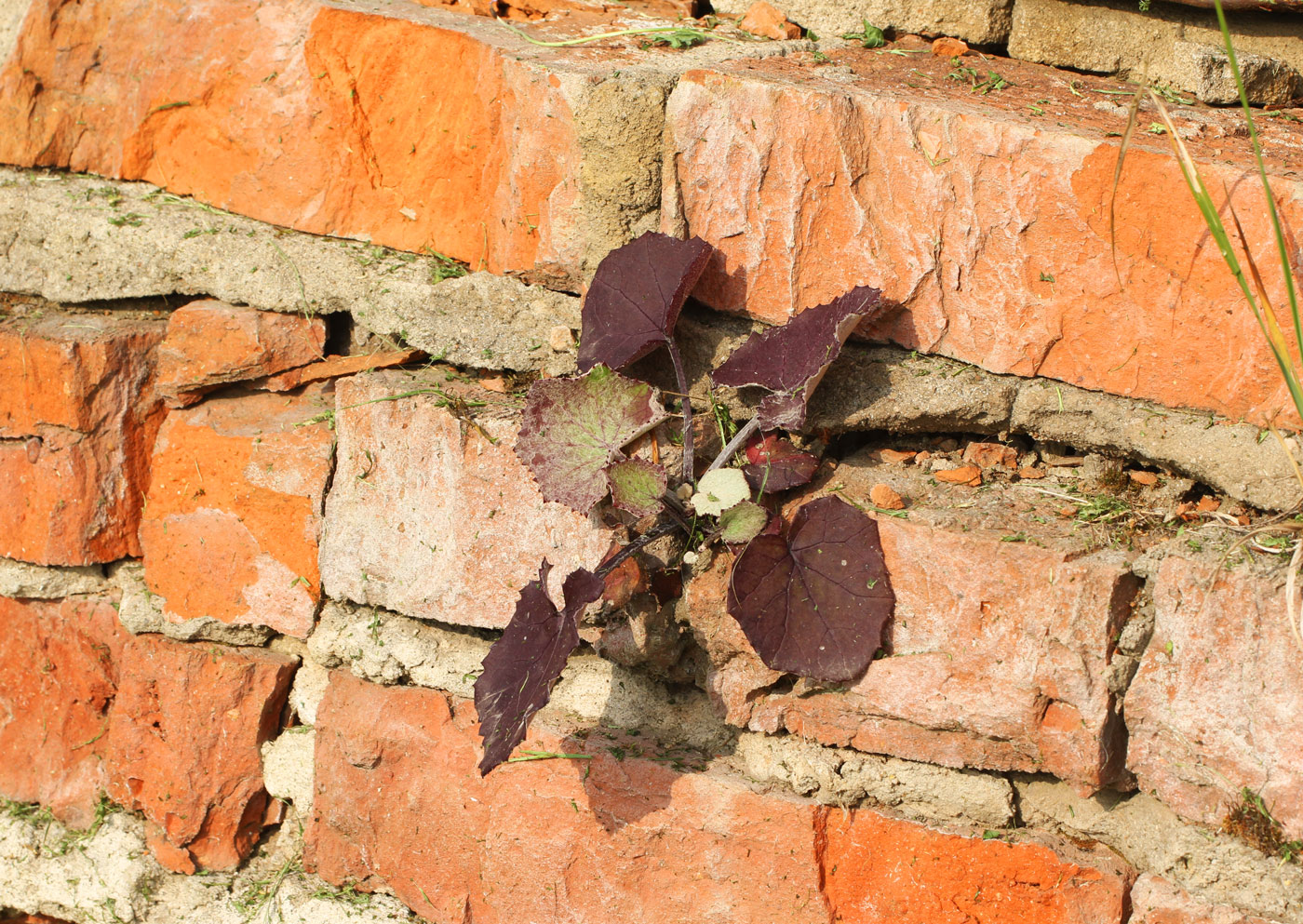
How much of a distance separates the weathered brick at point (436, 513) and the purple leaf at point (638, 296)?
18 cm

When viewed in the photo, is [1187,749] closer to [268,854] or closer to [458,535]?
[458,535]

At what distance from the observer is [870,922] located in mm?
1474

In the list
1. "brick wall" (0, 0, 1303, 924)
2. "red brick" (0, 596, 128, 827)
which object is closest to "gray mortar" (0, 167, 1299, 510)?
"brick wall" (0, 0, 1303, 924)

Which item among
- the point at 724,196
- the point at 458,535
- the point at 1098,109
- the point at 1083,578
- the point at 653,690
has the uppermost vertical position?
the point at 1098,109

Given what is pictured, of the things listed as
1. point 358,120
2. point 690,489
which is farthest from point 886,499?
point 358,120

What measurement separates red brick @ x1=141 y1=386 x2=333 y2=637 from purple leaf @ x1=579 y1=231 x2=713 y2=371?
50 centimetres

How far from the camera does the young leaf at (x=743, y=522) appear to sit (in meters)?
1.45

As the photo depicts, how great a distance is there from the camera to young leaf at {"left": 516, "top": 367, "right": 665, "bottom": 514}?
150 centimetres

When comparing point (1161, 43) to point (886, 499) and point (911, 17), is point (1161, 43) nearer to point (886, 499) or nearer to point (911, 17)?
point (911, 17)

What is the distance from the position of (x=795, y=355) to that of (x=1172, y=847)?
0.74m

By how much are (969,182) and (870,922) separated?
0.94 metres

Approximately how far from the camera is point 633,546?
1492 millimetres

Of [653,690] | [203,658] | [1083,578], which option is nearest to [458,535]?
Answer: [653,690]

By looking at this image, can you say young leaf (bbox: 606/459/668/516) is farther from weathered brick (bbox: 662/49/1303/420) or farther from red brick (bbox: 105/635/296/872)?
red brick (bbox: 105/635/296/872)
